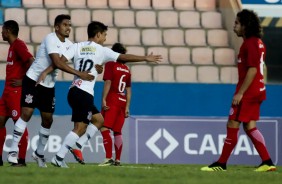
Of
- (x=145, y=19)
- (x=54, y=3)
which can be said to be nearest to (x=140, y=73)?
(x=145, y=19)

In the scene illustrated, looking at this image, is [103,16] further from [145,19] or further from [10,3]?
[10,3]

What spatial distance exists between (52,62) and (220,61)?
702 cm

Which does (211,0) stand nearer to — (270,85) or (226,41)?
(226,41)

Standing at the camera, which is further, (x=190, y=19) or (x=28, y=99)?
(x=190, y=19)

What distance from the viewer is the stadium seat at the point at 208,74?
56.1ft

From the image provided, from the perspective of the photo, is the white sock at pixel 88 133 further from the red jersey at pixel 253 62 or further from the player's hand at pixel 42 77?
the red jersey at pixel 253 62

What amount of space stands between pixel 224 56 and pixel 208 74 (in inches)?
25.1

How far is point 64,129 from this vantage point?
15.0 meters

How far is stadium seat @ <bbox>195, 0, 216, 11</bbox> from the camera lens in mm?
18609

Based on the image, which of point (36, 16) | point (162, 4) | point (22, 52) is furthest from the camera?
point (162, 4)

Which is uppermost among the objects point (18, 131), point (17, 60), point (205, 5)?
point (205, 5)

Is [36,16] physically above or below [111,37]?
above

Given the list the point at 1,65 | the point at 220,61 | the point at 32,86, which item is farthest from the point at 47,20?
the point at 32,86

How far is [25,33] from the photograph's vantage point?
681 inches
